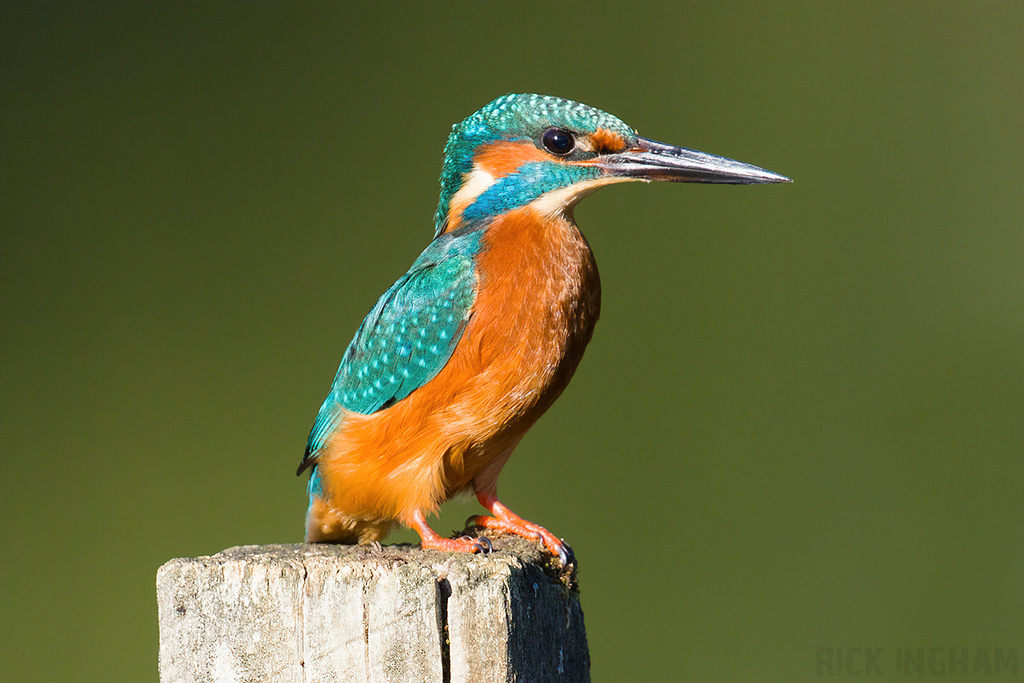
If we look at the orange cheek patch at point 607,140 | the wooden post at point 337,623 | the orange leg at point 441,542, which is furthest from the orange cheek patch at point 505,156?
the wooden post at point 337,623

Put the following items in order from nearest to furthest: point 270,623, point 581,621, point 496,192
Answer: point 270,623, point 581,621, point 496,192

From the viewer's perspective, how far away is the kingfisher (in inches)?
66.5

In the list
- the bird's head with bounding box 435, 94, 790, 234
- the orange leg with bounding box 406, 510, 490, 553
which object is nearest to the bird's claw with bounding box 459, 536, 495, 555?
the orange leg with bounding box 406, 510, 490, 553

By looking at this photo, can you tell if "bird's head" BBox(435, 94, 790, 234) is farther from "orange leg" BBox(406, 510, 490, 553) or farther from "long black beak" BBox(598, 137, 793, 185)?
"orange leg" BBox(406, 510, 490, 553)

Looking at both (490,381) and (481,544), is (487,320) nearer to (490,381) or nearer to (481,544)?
(490,381)

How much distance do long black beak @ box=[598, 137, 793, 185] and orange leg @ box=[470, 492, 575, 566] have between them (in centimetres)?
72

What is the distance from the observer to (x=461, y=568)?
1.23m

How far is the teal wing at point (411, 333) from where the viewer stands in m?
1.71

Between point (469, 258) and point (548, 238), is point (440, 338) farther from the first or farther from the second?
point (548, 238)

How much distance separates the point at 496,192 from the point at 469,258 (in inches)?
6.2

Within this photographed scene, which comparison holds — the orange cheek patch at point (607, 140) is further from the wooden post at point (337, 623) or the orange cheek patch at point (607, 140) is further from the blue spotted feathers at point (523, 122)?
the wooden post at point (337, 623)

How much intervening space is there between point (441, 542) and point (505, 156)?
757 mm

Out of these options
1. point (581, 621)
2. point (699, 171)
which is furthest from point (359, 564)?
point (699, 171)

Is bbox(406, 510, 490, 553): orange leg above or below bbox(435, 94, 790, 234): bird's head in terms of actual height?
below
